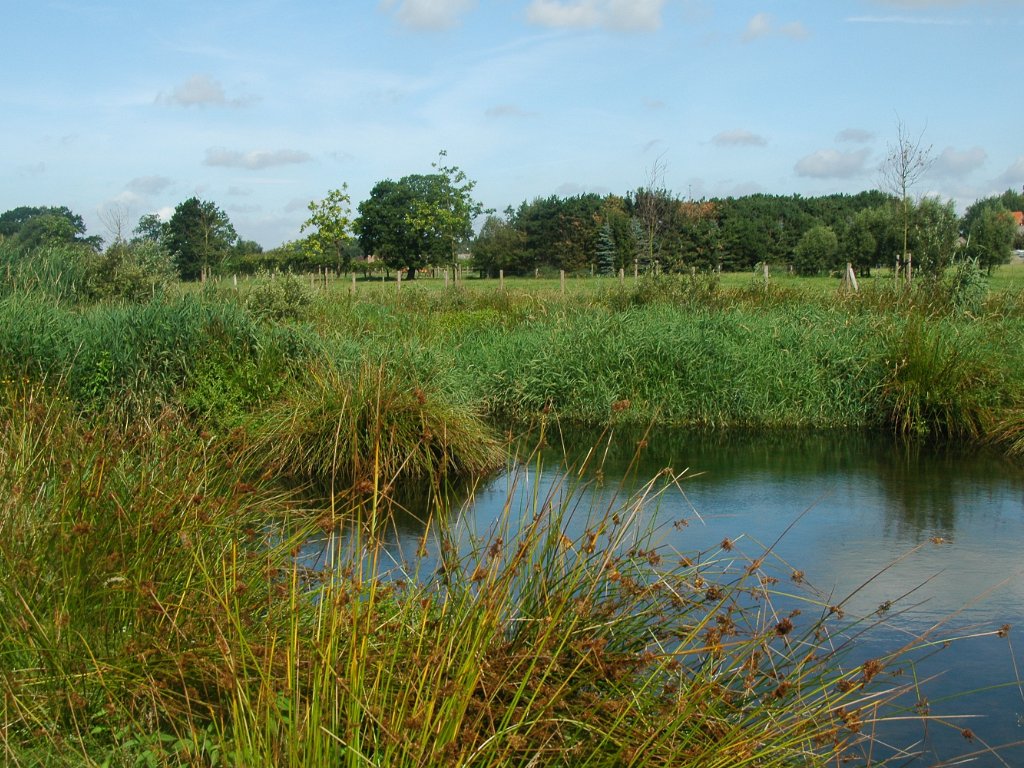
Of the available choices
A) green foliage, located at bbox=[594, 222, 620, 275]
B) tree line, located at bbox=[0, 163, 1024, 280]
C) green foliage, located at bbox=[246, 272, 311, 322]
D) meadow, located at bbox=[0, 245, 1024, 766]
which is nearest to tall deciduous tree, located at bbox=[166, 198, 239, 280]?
tree line, located at bbox=[0, 163, 1024, 280]

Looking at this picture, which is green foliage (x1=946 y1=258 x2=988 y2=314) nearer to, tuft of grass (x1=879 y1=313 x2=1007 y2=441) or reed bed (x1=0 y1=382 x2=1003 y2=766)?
tuft of grass (x1=879 y1=313 x2=1007 y2=441)

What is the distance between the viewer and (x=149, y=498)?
370 cm

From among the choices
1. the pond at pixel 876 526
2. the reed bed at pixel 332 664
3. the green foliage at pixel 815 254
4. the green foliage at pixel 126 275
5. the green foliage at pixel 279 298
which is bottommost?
the pond at pixel 876 526

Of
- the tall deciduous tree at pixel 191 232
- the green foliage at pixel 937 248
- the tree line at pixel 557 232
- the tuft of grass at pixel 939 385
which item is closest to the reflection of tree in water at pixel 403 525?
the tuft of grass at pixel 939 385

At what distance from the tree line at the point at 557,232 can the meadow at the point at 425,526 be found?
13103 mm

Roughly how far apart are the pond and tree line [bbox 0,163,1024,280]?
1538cm

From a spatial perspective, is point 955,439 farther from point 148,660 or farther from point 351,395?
point 148,660

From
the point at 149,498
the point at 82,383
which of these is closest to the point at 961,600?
the point at 149,498

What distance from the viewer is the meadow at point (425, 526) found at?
9.02 ft

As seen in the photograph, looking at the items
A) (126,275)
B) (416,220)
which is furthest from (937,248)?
(416,220)

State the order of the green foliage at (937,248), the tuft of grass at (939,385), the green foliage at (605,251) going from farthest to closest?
the green foliage at (605,251) → the green foliage at (937,248) → the tuft of grass at (939,385)

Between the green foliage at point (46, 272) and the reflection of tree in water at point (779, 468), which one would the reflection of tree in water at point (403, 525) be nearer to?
the reflection of tree in water at point (779, 468)

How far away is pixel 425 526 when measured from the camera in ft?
15.3

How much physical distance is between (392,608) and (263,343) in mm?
5938
